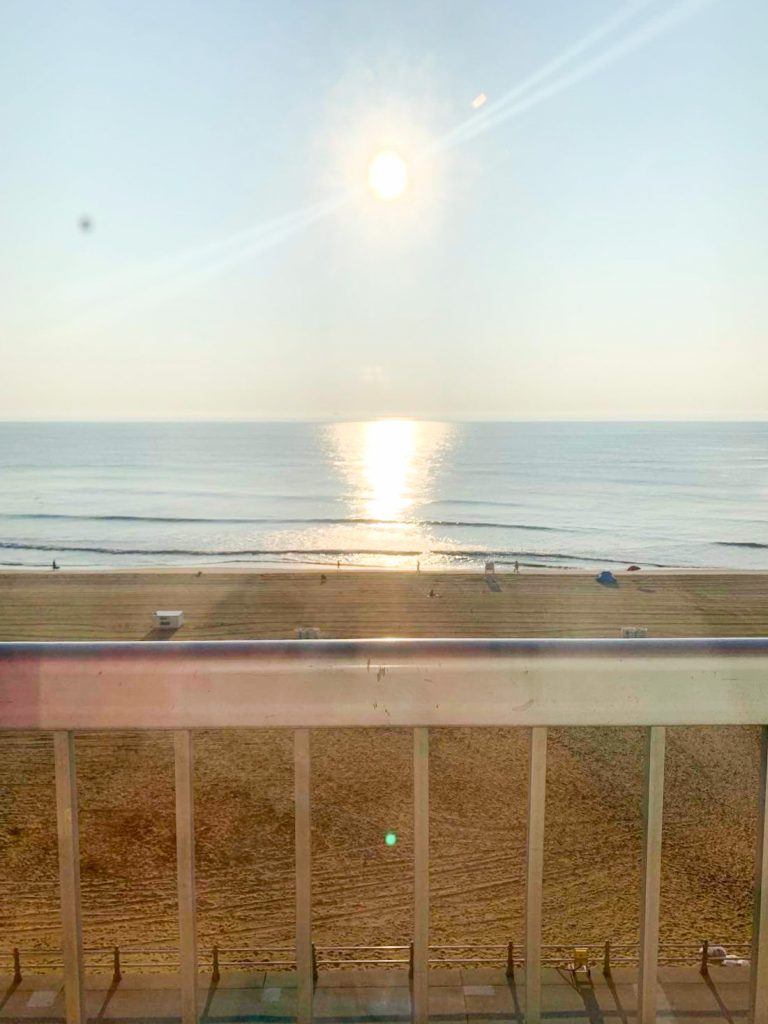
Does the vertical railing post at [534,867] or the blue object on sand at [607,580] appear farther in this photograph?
the blue object on sand at [607,580]

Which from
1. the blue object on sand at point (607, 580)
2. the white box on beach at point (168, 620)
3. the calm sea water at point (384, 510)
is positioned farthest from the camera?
the calm sea water at point (384, 510)

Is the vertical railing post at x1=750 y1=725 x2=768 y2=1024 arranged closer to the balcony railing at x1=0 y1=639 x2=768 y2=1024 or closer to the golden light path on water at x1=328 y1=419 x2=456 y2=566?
the balcony railing at x1=0 y1=639 x2=768 y2=1024

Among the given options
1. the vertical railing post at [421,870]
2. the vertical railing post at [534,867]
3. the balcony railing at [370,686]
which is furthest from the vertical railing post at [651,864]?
the vertical railing post at [421,870]

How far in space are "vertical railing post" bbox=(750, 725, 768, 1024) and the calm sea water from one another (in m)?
23.7

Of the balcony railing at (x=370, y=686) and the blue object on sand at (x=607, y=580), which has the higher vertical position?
the balcony railing at (x=370, y=686)

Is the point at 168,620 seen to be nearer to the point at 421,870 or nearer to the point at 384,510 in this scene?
the point at 421,870

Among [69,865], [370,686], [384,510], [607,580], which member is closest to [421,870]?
[370,686]

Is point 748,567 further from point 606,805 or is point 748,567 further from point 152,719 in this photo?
point 152,719

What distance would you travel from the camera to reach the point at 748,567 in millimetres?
24328

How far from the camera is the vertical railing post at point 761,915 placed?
1217mm

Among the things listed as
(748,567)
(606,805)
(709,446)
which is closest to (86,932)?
(606,805)

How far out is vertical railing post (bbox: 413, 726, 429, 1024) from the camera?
47.2 inches

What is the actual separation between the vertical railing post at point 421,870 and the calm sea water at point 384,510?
2377cm

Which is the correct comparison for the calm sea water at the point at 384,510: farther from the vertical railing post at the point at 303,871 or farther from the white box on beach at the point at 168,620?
the vertical railing post at the point at 303,871
